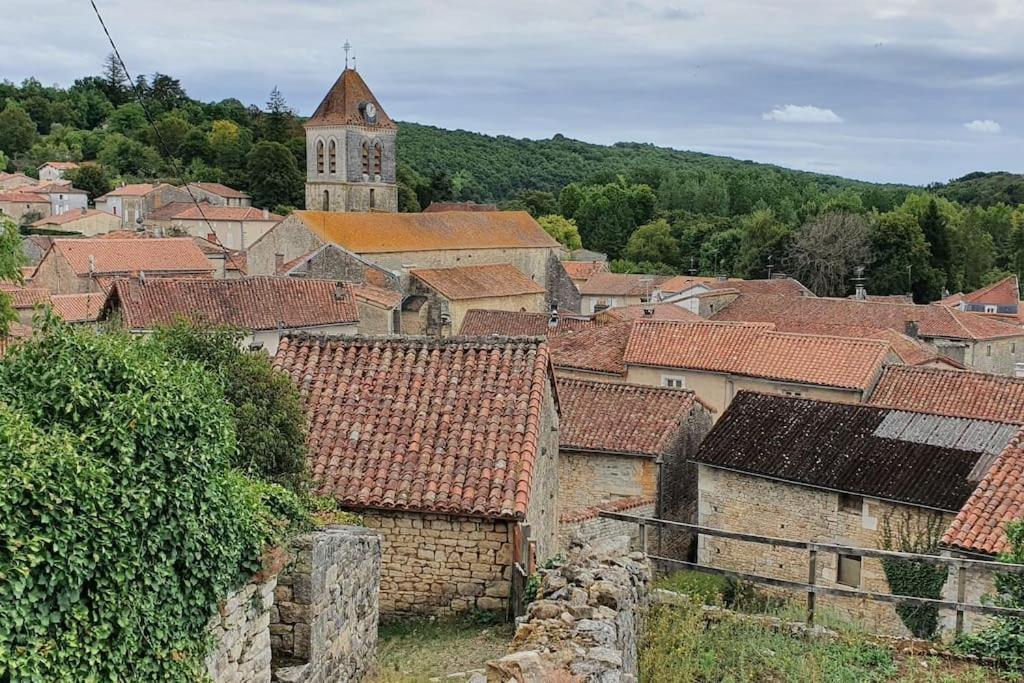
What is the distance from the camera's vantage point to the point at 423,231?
192 feet

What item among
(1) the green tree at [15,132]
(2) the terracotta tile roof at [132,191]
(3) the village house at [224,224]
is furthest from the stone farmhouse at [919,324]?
(1) the green tree at [15,132]

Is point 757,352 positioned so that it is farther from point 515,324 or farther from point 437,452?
point 437,452

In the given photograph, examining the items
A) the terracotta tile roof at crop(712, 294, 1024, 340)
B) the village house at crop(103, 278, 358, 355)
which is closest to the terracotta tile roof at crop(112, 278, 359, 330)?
the village house at crop(103, 278, 358, 355)

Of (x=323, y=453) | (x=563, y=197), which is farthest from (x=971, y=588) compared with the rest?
(x=563, y=197)

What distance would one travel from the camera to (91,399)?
576cm

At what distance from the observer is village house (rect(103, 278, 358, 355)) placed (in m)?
31.1

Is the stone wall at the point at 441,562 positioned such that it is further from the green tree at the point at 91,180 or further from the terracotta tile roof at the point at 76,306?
the green tree at the point at 91,180

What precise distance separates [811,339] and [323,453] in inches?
852

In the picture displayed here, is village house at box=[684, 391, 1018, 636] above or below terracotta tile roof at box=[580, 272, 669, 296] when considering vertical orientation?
below

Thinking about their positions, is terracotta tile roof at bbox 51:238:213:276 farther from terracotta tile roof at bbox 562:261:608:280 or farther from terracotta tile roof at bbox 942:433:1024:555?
terracotta tile roof at bbox 942:433:1024:555

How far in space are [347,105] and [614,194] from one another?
63.0m

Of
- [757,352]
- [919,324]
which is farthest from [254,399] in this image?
[919,324]

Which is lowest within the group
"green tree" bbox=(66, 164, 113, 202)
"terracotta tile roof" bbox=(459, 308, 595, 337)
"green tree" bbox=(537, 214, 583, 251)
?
"terracotta tile roof" bbox=(459, 308, 595, 337)

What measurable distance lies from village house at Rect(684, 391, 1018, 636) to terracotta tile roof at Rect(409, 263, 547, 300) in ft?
100
